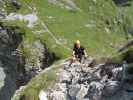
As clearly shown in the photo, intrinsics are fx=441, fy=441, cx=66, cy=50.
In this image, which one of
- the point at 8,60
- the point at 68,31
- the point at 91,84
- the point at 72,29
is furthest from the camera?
the point at 72,29

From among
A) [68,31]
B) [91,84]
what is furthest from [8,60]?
[91,84]

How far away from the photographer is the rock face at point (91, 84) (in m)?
32.4

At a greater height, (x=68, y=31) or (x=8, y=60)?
(x=8, y=60)

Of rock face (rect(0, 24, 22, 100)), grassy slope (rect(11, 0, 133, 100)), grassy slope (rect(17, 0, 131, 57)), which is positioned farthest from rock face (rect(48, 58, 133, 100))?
grassy slope (rect(17, 0, 131, 57))

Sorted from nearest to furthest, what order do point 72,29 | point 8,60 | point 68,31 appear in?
point 8,60 → point 68,31 → point 72,29

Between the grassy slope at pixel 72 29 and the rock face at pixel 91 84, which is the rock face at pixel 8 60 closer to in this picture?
the grassy slope at pixel 72 29

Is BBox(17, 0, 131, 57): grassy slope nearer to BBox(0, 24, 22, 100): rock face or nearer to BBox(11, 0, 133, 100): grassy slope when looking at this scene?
BBox(11, 0, 133, 100): grassy slope

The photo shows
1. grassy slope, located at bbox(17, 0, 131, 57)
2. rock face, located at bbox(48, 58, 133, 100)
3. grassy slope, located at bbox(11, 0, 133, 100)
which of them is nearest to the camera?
rock face, located at bbox(48, 58, 133, 100)

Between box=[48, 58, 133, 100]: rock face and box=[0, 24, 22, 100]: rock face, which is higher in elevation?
box=[48, 58, 133, 100]: rock face

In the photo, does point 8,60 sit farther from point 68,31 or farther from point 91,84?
point 91,84

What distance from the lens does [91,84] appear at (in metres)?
35.8

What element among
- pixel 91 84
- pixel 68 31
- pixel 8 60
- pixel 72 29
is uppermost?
pixel 91 84

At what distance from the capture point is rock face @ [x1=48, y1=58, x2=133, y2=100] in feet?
106

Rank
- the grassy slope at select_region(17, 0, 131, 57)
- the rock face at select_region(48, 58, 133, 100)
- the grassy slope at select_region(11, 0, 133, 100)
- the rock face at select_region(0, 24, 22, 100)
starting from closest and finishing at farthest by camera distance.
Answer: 1. the rock face at select_region(48, 58, 133, 100)
2. the rock face at select_region(0, 24, 22, 100)
3. the grassy slope at select_region(11, 0, 133, 100)
4. the grassy slope at select_region(17, 0, 131, 57)
